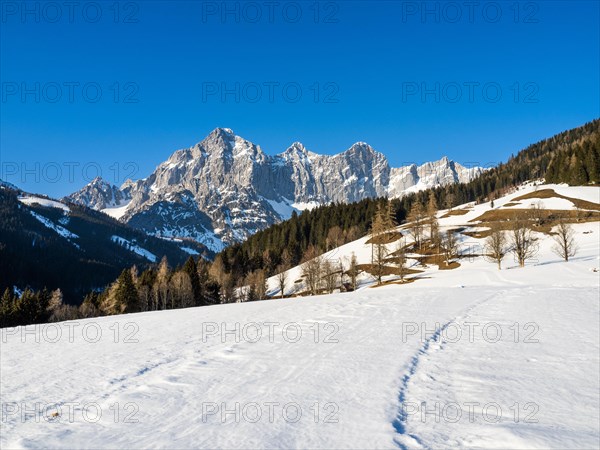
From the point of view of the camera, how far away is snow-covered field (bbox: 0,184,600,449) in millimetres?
6492

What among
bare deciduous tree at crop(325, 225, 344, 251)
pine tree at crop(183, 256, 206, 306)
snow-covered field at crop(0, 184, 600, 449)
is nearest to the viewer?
snow-covered field at crop(0, 184, 600, 449)

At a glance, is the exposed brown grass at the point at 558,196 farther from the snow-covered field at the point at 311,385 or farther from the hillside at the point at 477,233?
the snow-covered field at the point at 311,385

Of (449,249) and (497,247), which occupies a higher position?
(449,249)

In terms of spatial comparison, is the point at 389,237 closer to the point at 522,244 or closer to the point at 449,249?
the point at 449,249

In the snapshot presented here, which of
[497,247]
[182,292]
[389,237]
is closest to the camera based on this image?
[497,247]

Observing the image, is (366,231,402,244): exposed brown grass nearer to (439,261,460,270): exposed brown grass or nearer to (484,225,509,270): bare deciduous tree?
(439,261,460,270): exposed brown grass

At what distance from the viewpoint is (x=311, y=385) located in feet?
30.1
